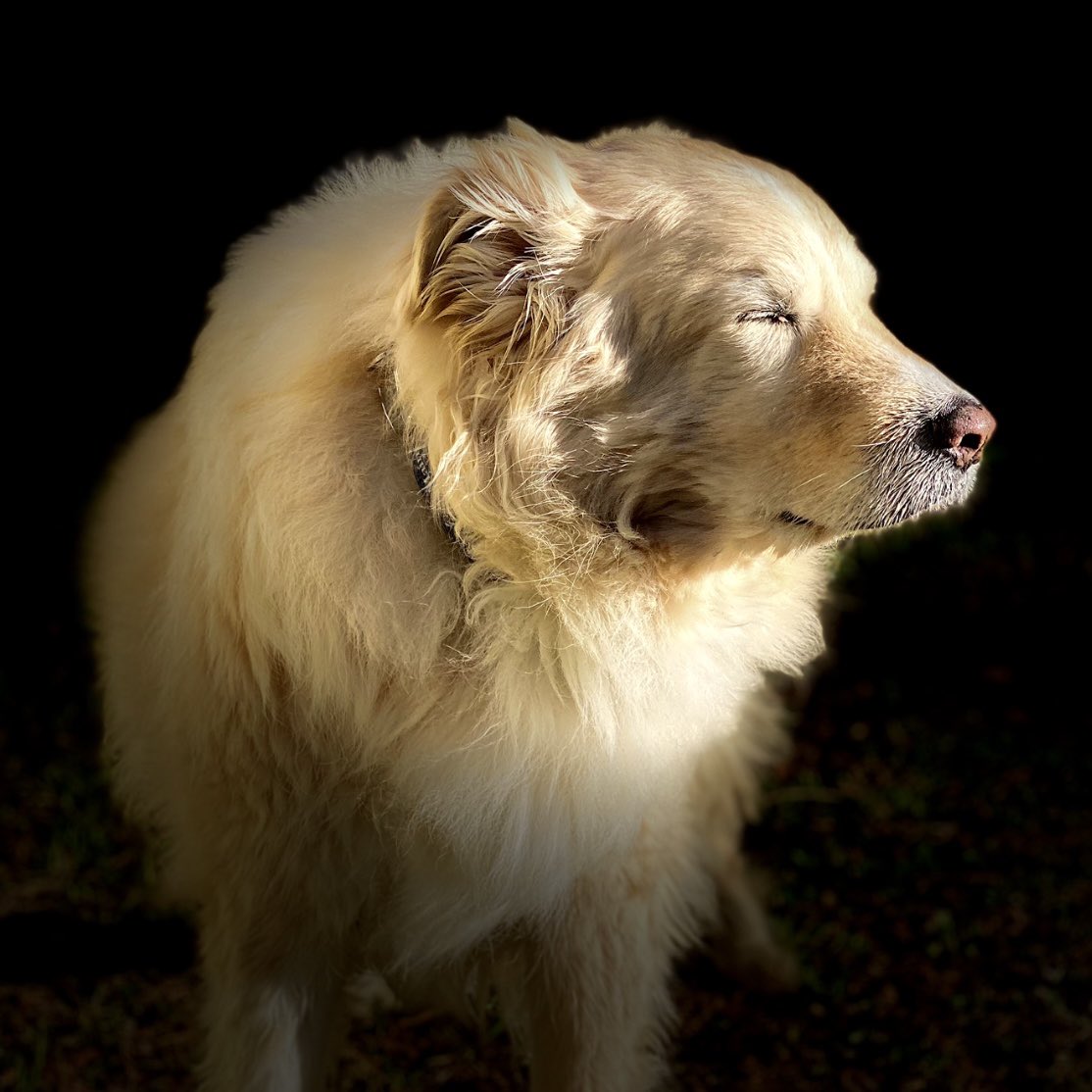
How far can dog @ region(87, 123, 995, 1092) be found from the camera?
1.79 meters

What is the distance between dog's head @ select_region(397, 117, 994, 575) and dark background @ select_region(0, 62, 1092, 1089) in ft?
5.55

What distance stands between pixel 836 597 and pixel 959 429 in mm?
2574

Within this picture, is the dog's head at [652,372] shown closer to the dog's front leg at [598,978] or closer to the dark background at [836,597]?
the dog's front leg at [598,978]

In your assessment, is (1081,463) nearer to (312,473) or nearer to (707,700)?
(707,700)

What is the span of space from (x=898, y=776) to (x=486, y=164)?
269 cm

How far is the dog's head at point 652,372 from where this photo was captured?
177cm

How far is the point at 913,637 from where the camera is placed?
4.33 meters

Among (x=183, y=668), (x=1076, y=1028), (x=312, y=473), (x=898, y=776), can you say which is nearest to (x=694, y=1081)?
(x=1076, y=1028)

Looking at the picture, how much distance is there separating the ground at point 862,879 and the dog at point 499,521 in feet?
3.25

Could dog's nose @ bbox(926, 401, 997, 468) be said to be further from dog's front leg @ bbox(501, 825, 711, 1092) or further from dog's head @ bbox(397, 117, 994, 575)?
dog's front leg @ bbox(501, 825, 711, 1092)

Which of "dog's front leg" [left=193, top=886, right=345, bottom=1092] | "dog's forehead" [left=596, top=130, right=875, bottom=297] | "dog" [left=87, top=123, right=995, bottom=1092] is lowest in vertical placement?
"dog's front leg" [left=193, top=886, right=345, bottom=1092]

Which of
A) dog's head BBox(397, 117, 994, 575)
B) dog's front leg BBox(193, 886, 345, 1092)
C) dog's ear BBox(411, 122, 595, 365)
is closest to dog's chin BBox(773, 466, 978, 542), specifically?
dog's head BBox(397, 117, 994, 575)

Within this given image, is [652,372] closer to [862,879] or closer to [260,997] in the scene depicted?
[260,997]

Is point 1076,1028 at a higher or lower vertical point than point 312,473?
lower
